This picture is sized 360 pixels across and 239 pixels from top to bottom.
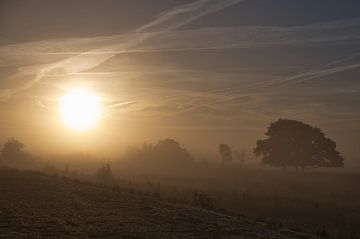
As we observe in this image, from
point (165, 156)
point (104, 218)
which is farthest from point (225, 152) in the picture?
point (104, 218)

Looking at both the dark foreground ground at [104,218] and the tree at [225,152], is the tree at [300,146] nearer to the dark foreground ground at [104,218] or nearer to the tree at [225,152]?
the tree at [225,152]

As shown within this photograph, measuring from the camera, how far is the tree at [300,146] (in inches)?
3253

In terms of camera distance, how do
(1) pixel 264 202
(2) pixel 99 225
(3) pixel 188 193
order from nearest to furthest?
(2) pixel 99 225
(1) pixel 264 202
(3) pixel 188 193

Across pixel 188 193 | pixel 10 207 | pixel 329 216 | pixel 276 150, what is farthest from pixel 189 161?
pixel 10 207

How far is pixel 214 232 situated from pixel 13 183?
15466mm

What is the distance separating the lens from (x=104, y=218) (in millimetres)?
22031

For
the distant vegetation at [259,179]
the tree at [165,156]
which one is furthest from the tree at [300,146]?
the tree at [165,156]

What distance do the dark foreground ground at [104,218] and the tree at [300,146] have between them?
55264mm

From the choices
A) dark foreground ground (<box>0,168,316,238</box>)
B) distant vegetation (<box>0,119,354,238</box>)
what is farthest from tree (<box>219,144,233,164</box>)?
dark foreground ground (<box>0,168,316,238</box>)

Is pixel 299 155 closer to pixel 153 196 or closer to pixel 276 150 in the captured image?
pixel 276 150

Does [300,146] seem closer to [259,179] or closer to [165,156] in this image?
[259,179]

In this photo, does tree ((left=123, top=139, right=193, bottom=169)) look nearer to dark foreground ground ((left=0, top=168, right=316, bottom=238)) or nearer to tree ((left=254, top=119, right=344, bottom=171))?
tree ((left=254, top=119, right=344, bottom=171))

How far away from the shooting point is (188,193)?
42750 millimetres

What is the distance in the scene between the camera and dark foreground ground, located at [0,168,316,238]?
1895cm
